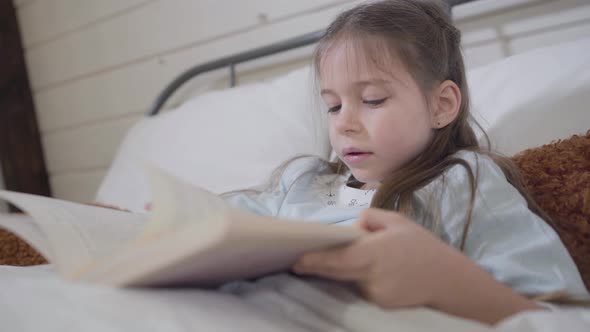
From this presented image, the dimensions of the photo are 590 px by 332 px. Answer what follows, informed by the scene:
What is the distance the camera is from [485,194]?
65 cm

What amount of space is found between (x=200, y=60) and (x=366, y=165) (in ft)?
3.96

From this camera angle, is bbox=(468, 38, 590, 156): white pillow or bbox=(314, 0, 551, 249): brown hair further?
bbox=(468, 38, 590, 156): white pillow

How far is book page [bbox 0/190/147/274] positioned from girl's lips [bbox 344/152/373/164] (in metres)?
0.35

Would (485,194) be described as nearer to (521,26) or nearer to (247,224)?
(247,224)

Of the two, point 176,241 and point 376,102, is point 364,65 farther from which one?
point 176,241

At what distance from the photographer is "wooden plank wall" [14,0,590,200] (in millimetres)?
1188

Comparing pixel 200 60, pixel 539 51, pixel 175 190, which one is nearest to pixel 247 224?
pixel 175 190

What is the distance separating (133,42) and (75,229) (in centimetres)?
171

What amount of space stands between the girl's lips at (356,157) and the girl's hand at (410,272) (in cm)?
30

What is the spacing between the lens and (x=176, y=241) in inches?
13.9

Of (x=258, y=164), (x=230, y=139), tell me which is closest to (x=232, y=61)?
(x=230, y=139)

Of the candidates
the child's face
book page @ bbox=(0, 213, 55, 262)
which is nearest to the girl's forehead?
the child's face

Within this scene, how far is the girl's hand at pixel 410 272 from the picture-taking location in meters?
0.43

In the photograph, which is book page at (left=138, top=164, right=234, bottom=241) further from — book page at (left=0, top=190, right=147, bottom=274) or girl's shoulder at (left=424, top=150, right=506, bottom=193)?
girl's shoulder at (left=424, top=150, right=506, bottom=193)
